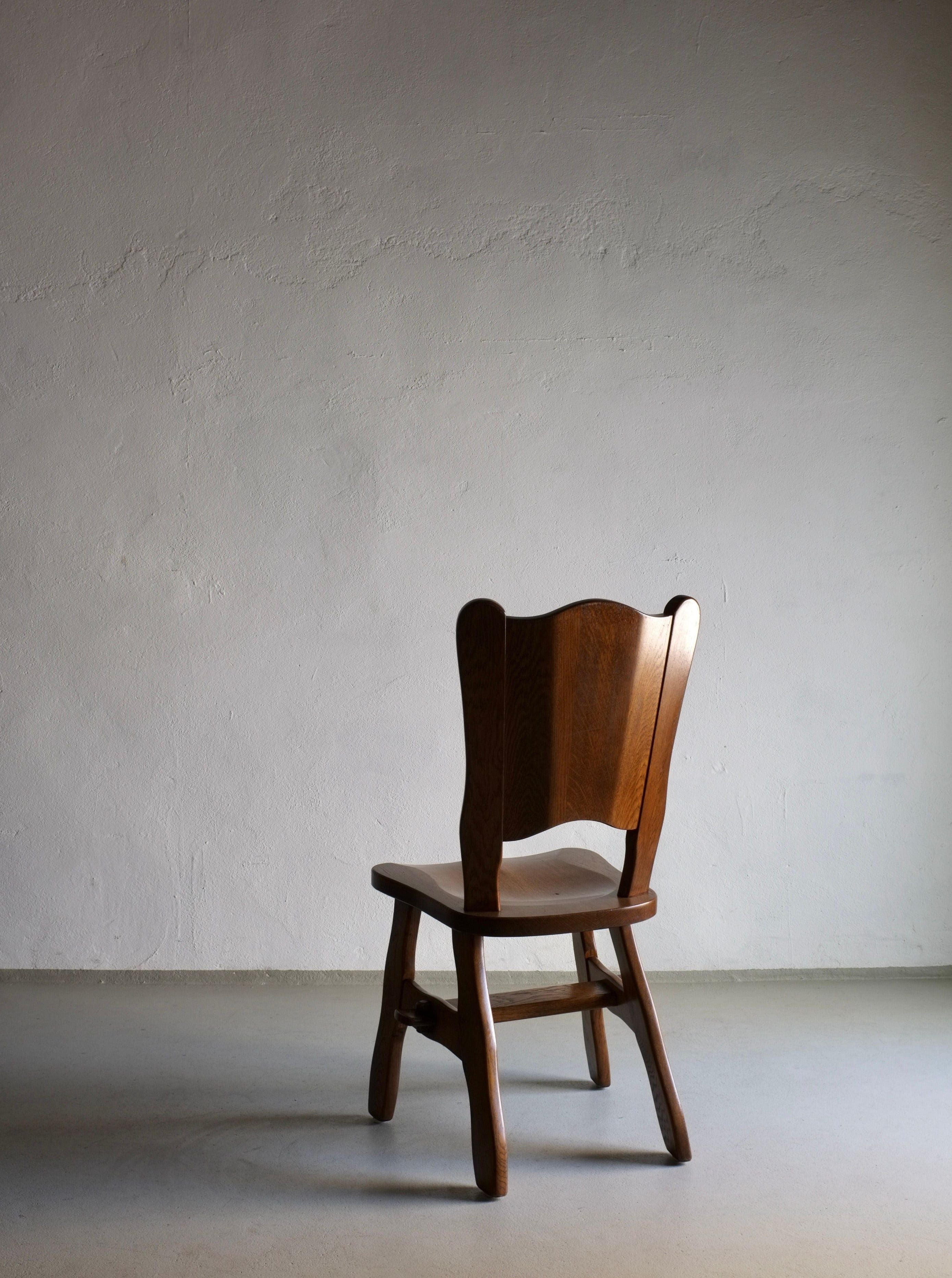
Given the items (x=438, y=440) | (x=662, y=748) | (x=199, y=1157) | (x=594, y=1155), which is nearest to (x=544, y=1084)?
(x=594, y=1155)

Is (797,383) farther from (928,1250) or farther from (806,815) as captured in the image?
(928,1250)

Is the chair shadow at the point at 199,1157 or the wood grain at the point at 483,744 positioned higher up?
the wood grain at the point at 483,744

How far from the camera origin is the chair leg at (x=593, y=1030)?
211 centimetres

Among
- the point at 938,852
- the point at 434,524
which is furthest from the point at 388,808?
the point at 938,852

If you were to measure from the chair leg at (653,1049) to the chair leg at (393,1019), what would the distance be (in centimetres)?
37

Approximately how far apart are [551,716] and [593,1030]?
0.85m

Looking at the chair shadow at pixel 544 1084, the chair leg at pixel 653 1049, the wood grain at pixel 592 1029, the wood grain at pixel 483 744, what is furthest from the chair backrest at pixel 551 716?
the chair shadow at pixel 544 1084

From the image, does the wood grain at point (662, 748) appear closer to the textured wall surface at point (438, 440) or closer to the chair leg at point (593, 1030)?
the chair leg at point (593, 1030)

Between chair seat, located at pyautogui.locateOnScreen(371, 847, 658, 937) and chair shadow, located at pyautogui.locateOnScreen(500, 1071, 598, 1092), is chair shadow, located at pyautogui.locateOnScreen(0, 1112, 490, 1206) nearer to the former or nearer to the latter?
chair shadow, located at pyautogui.locateOnScreen(500, 1071, 598, 1092)

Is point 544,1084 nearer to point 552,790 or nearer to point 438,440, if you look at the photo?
point 552,790

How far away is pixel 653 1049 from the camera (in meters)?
1.82

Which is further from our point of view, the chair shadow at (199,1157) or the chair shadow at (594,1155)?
the chair shadow at (594,1155)

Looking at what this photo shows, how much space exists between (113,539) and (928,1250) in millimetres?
2344

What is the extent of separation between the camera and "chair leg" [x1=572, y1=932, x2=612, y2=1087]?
2113 mm
